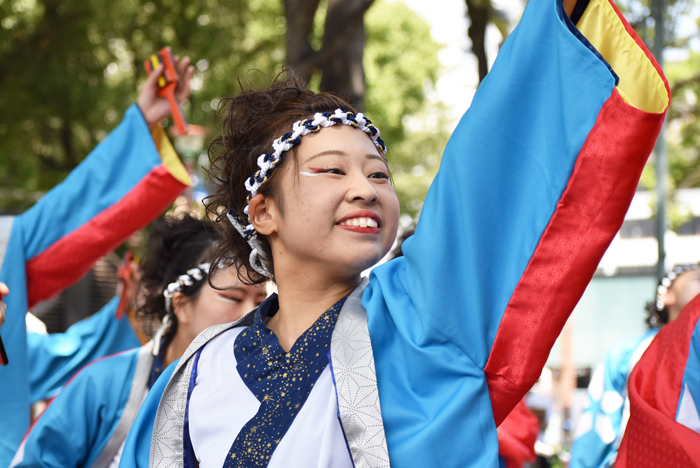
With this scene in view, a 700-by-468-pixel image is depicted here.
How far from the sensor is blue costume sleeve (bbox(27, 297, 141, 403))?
372 centimetres

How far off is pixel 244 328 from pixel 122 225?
130 centimetres

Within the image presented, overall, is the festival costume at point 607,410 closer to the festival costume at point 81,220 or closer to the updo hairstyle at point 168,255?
the updo hairstyle at point 168,255

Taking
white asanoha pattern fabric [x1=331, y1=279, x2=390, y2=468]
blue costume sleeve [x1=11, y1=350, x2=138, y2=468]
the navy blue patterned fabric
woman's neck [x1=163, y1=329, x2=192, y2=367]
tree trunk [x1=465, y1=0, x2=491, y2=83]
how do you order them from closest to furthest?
1. white asanoha pattern fabric [x1=331, y1=279, x2=390, y2=468]
2. the navy blue patterned fabric
3. blue costume sleeve [x1=11, y1=350, x2=138, y2=468]
4. woman's neck [x1=163, y1=329, x2=192, y2=367]
5. tree trunk [x1=465, y1=0, x2=491, y2=83]

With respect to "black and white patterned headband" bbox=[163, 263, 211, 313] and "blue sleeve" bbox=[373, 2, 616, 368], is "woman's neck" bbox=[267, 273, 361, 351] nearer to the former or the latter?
"blue sleeve" bbox=[373, 2, 616, 368]

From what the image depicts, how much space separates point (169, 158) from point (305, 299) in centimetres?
151

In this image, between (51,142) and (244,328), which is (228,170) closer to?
(244,328)

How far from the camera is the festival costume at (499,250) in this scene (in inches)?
45.1

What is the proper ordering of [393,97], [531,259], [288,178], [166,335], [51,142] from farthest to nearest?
[393,97] → [51,142] → [166,335] → [288,178] → [531,259]

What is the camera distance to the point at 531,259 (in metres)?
1.19

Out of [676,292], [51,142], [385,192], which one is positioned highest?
[51,142]

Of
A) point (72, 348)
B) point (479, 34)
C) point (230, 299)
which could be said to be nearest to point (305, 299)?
point (230, 299)

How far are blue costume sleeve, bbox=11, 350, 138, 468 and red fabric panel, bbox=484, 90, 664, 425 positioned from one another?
1.71m

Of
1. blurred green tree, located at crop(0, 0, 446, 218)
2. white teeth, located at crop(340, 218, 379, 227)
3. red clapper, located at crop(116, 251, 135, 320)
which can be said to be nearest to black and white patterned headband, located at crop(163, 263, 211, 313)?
red clapper, located at crop(116, 251, 135, 320)

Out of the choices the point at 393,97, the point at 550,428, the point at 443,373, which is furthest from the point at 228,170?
the point at 393,97
